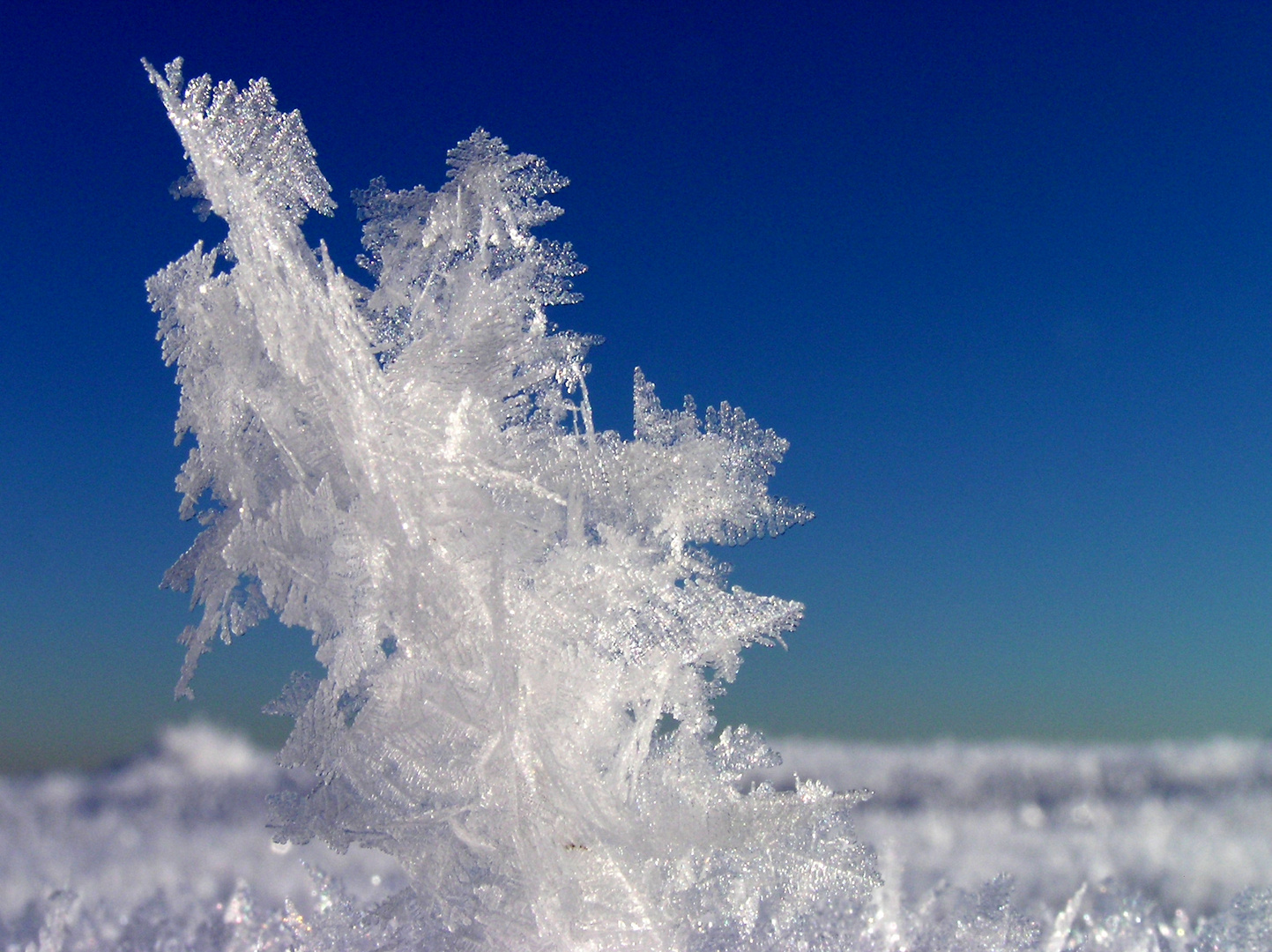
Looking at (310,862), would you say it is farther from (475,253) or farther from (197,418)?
(475,253)

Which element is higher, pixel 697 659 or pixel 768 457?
pixel 768 457

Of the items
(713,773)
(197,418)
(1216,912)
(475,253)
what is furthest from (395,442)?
(1216,912)

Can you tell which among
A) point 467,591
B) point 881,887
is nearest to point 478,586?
point 467,591

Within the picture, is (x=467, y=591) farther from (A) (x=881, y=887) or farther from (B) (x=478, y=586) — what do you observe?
(A) (x=881, y=887)

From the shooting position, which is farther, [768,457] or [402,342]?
[768,457]
